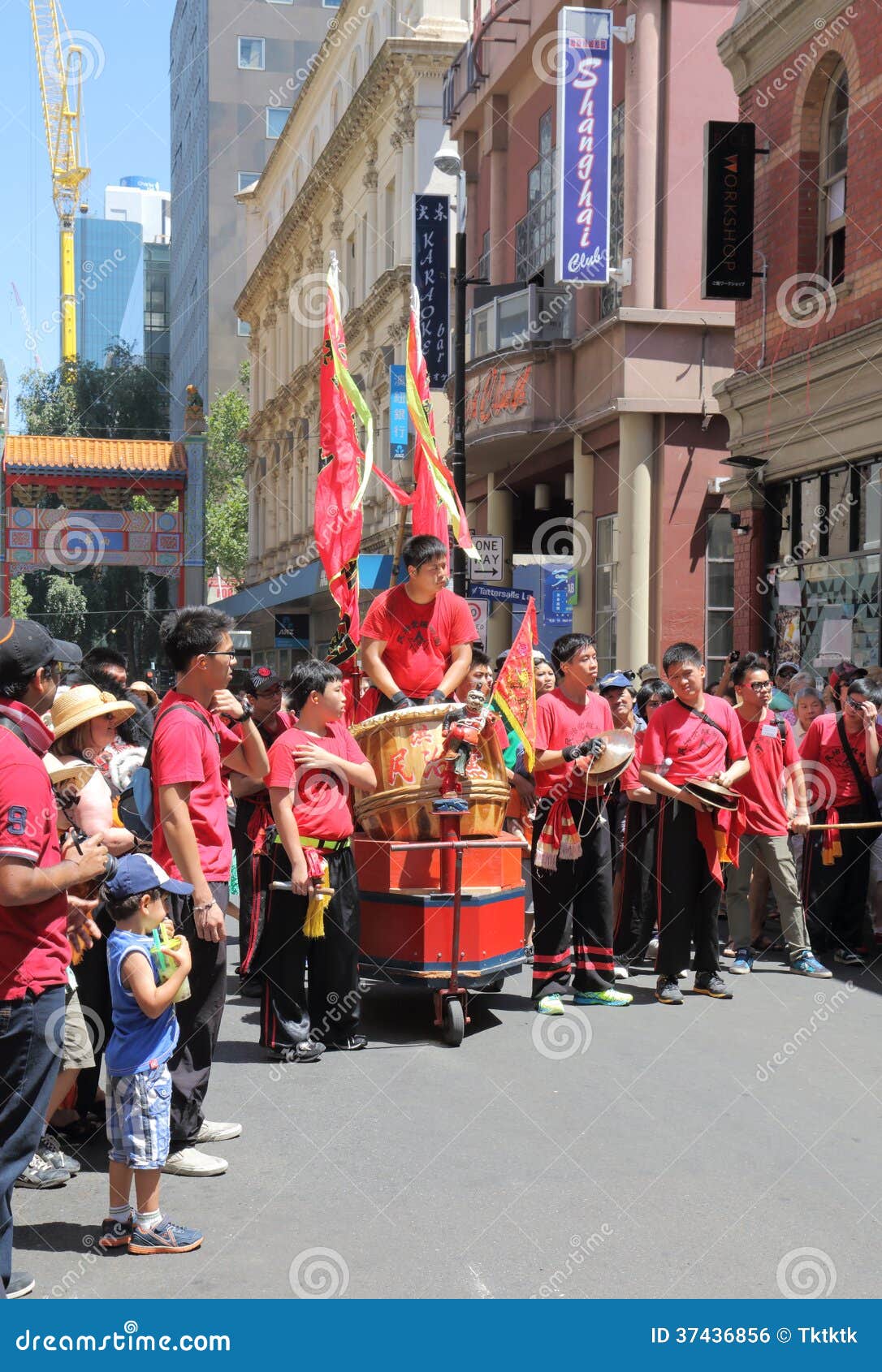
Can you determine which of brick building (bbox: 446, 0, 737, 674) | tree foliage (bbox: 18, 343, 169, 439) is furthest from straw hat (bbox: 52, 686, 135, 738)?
tree foliage (bbox: 18, 343, 169, 439)

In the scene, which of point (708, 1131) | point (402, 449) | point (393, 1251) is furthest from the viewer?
point (402, 449)

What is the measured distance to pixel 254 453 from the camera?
55750 mm

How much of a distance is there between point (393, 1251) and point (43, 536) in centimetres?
3881

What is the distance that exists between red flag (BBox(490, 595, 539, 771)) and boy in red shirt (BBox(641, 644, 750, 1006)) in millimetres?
1081

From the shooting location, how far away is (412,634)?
8.29 metres

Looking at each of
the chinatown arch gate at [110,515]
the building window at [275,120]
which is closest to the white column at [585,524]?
the chinatown arch gate at [110,515]

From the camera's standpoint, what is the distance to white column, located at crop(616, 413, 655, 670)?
775 inches

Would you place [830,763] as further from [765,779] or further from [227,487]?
[227,487]

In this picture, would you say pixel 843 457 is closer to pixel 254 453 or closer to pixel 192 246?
pixel 254 453

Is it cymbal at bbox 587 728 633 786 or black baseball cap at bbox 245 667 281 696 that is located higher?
black baseball cap at bbox 245 667 281 696

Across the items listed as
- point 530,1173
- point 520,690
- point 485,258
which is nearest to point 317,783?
point 520,690

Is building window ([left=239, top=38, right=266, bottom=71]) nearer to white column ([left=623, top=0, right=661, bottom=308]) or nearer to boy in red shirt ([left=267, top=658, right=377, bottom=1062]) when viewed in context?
white column ([left=623, top=0, right=661, bottom=308])

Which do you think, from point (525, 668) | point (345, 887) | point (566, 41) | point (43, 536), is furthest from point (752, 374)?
point (43, 536)

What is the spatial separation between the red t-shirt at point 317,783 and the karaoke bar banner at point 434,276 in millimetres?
19645
